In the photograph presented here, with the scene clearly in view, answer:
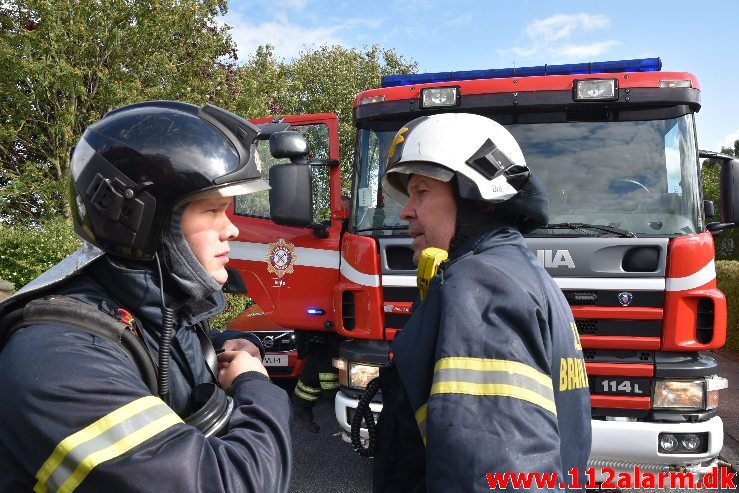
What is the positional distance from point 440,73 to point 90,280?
3.74 m

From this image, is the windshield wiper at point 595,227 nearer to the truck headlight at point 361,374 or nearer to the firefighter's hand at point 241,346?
the truck headlight at point 361,374

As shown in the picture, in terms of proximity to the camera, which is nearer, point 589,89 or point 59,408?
point 59,408

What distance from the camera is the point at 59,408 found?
1.10 m

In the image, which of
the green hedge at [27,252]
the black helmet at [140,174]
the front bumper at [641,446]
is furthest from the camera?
the green hedge at [27,252]

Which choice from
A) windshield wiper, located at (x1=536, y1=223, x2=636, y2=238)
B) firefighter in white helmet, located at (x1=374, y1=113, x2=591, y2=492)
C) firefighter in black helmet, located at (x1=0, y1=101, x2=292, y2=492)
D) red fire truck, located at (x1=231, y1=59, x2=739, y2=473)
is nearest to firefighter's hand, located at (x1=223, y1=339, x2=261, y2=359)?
firefighter in black helmet, located at (x1=0, y1=101, x2=292, y2=492)

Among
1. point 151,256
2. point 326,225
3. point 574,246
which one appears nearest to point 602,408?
point 574,246

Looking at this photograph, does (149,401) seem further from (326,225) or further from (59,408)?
(326,225)

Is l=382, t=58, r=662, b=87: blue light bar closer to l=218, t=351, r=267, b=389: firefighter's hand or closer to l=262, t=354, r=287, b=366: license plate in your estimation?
l=262, t=354, r=287, b=366: license plate

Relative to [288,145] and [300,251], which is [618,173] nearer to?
[288,145]

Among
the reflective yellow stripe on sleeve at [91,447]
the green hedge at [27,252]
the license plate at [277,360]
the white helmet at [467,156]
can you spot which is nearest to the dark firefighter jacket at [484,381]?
the white helmet at [467,156]

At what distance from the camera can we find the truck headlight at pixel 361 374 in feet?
13.5

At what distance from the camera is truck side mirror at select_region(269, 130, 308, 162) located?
411cm

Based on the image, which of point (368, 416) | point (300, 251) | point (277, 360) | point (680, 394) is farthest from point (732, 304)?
point (368, 416)

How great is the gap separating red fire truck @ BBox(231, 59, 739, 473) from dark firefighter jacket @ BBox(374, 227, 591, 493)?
7.38 ft
